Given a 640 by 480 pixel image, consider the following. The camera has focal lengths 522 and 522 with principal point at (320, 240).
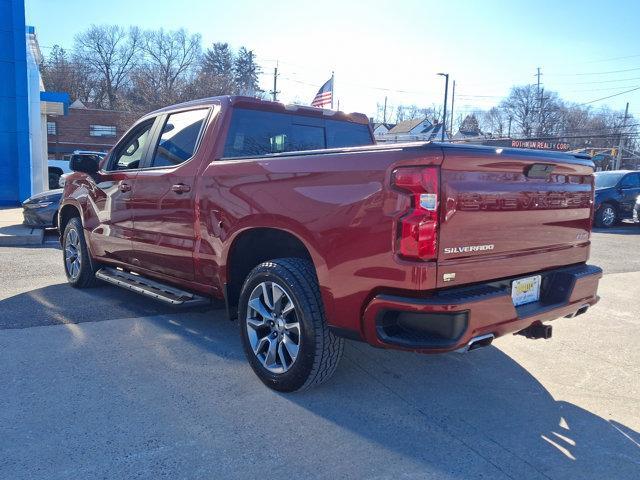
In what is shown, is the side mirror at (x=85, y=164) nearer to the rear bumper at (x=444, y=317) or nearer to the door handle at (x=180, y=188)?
the door handle at (x=180, y=188)

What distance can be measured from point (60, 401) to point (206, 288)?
4.34 feet

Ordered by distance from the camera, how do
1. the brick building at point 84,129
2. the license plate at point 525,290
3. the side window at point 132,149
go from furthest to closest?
the brick building at point 84,129 → the side window at point 132,149 → the license plate at point 525,290

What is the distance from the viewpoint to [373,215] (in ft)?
9.12

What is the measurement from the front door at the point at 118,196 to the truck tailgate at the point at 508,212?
319 centimetres

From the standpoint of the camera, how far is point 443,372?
393 centimetres

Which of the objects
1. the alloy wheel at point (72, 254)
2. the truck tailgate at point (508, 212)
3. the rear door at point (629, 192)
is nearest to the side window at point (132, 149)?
the alloy wheel at point (72, 254)

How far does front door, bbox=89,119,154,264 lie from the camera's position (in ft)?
16.2

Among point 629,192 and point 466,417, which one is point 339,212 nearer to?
point 466,417

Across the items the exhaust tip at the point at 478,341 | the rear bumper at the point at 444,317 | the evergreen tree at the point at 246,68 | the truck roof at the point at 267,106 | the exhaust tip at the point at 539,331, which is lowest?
the exhaust tip at the point at 539,331

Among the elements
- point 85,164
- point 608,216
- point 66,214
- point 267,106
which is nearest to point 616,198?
point 608,216

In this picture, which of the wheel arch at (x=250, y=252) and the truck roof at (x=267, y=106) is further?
the truck roof at (x=267, y=106)

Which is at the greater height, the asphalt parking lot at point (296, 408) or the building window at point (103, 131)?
the building window at point (103, 131)

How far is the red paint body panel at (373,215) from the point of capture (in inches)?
107

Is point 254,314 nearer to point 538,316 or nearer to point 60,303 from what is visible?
point 538,316
